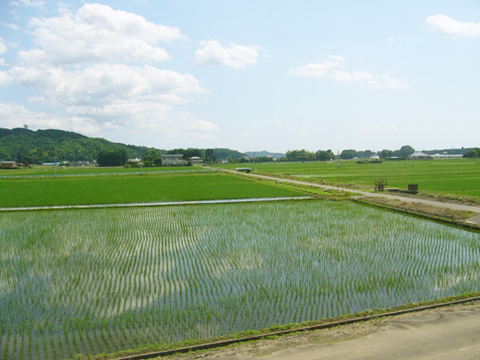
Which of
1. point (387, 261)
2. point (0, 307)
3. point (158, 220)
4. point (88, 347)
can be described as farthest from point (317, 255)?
point (158, 220)

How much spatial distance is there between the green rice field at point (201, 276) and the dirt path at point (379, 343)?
2.90 feet

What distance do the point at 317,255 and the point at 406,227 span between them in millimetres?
7922

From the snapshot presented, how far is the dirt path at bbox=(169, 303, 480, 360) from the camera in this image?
6852mm

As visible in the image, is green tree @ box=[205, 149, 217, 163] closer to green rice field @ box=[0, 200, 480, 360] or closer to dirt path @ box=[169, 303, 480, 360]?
green rice field @ box=[0, 200, 480, 360]

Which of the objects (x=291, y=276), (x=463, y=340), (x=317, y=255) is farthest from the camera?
(x=317, y=255)

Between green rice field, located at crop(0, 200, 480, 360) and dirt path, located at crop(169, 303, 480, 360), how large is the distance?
2.90 ft

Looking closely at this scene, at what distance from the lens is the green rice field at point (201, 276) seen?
828cm

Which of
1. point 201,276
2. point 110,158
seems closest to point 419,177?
point 201,276

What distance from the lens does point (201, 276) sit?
1162cm

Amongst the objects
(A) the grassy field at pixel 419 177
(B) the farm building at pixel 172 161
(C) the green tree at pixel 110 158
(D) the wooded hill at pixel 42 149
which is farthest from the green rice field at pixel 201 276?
(D) the wooded hill at pixel 42 149

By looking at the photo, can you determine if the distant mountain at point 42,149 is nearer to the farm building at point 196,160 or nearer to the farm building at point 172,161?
the farm building at point 196,160

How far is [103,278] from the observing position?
38.1ft

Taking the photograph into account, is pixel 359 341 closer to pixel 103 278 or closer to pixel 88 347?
pixel 88 347

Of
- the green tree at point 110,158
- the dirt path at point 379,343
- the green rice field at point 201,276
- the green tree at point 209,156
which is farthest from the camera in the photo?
the green tree at point 209,156
